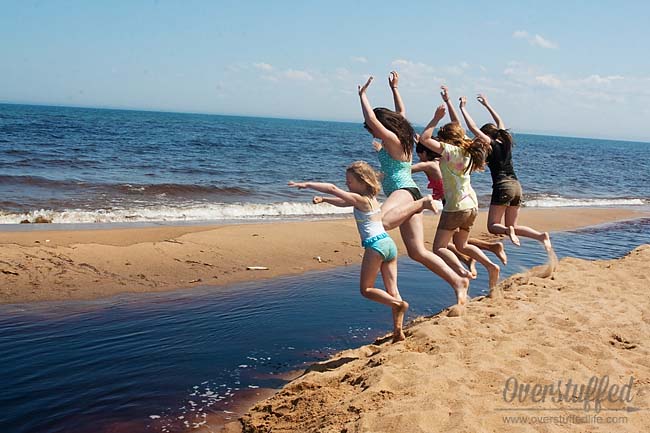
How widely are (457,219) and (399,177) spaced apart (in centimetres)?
108

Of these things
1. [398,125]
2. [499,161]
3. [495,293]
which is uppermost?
[398,125]

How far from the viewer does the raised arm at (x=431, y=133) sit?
5.51 metres

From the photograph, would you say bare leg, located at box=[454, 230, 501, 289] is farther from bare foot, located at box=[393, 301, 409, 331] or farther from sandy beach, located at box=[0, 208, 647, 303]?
sandy beach, located at box=[0, 208, 647, 303]

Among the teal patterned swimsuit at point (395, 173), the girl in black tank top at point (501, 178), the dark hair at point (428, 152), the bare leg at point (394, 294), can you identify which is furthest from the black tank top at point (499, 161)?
the bare leg at point (394, 294)

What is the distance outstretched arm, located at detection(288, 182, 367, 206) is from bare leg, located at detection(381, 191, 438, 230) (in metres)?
0.38

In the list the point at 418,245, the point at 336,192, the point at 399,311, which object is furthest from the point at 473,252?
the point at 336,192

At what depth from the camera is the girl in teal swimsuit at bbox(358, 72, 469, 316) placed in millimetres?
5133

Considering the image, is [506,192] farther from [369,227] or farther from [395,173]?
[369,227]

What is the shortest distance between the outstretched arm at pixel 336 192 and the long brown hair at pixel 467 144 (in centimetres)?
165

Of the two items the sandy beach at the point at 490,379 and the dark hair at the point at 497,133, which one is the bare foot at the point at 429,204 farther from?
the dark hair at the point at 497,133

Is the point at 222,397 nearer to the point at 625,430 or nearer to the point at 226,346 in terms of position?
the point at 226,346

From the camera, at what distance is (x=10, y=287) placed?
698 cm

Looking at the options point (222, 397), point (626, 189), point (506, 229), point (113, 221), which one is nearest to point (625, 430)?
point (222, 397)

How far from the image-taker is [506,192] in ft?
23.0
